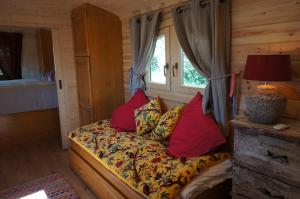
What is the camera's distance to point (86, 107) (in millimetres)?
3398

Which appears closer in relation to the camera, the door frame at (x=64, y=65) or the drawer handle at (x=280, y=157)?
the drawer handle at (x=280, y=157)

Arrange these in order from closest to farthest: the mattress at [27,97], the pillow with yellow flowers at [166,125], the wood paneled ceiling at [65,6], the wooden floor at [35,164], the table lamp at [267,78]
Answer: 1. the table lamp at [267,78]
2. the pillow with yellow flowers at [166,125]
3. the wooden floor at [35,164]
4. the wood paneled ceiling at [65,6]
5. the mattress at [27,97]

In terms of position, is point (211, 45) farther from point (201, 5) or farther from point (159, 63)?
point (159, 63)

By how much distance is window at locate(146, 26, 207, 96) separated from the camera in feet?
8.12

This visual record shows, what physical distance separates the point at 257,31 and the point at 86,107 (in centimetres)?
245

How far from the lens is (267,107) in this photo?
1.46m

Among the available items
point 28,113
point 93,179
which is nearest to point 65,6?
point 28,113

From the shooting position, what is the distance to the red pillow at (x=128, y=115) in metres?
2.77

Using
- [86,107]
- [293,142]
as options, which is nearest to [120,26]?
[86,107]

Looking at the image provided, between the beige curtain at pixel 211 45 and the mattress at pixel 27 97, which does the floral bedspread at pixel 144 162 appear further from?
the mattress at pixel 27 97

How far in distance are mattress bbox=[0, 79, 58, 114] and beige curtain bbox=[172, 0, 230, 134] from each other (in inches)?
112

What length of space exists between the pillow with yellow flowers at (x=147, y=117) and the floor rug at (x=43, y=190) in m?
0.97

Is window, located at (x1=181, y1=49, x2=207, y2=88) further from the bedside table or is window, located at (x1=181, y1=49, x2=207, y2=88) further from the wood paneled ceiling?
the bedside table

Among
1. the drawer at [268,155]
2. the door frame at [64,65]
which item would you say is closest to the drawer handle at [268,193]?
the drawer at [268,155]
